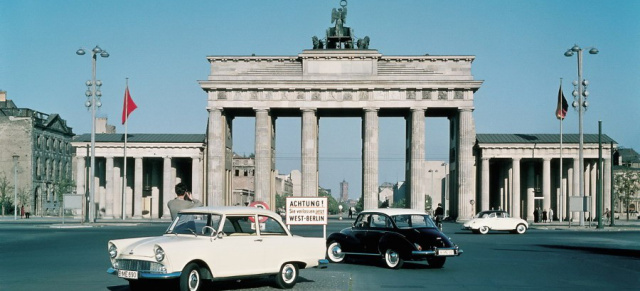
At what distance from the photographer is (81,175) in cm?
8162

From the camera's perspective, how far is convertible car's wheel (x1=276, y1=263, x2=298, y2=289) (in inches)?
653

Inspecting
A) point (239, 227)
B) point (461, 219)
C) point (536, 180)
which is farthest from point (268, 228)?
point (536, 180)

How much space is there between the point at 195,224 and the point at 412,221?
8.67 meters

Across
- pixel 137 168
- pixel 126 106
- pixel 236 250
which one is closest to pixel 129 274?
pixel 236 250

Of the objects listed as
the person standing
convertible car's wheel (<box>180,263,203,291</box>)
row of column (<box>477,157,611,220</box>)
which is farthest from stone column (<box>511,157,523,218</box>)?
convertible car's wheel (<box>180,263,203,291</box>)

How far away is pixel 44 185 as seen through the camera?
112 meters

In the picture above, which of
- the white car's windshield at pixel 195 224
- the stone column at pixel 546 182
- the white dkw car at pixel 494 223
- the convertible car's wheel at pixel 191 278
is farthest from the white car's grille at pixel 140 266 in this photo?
the stone column at pixel 546 182

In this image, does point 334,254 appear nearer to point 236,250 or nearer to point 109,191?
point 236,250

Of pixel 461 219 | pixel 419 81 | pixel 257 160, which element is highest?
pixel 419 81

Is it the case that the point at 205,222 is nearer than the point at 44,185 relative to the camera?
Yes

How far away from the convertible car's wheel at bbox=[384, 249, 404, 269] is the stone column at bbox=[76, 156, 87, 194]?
63.4 metres

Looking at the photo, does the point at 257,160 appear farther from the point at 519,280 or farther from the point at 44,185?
the point at 519,280

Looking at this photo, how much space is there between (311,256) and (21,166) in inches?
3907

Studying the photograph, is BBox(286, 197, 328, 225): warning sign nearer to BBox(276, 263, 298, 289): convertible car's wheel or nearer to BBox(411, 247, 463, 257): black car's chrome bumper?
BBox(411, 247, 463, 257): black car's chrome bumper
